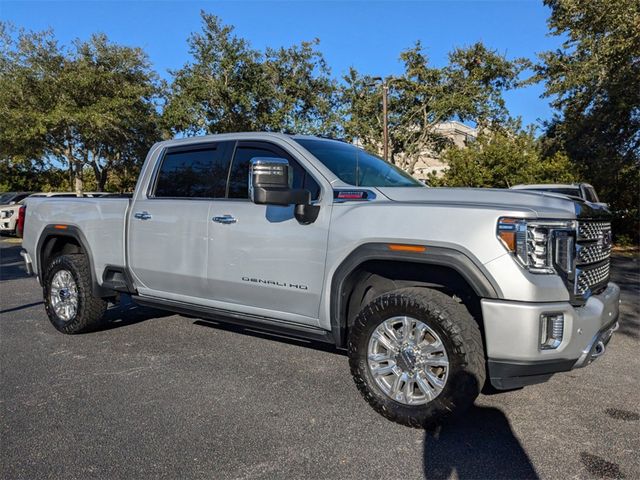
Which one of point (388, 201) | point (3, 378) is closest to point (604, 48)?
point (388, 201)

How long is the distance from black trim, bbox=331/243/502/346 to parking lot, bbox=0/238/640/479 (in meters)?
0.64

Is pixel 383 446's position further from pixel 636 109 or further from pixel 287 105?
pixel 287 105

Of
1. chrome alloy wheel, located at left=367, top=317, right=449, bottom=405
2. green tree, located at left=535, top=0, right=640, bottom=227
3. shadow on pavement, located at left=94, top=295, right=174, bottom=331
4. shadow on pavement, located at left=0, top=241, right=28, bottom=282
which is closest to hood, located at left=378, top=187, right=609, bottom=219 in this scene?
chrome alloy wheel, located at left=367, top=317, right=449, bottom=405

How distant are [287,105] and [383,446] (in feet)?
80.9

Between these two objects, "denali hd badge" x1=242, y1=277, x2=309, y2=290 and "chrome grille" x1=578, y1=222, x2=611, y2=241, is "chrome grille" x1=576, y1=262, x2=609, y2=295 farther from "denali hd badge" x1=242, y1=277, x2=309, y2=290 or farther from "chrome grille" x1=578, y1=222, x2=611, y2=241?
"denali hd badge" x1=242, y1=277, x2=309, y2=290

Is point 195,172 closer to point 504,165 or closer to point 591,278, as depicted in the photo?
point 591,278

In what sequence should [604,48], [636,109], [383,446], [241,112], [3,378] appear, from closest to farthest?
[383,446] < [3,378] < [604,48] < [636,109] < [241,112]

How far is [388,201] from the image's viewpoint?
3566 millimetres

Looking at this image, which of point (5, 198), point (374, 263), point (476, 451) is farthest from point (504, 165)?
point (5, 198)

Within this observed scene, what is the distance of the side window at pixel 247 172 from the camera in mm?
4060

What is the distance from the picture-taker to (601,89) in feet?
47.9

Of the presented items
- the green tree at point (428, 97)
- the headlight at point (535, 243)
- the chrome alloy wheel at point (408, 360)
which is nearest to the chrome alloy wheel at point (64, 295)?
the chrome alloy wheel at point (408, 360)

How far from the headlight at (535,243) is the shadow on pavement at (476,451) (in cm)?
107

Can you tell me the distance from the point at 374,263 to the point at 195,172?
81.9 inches
